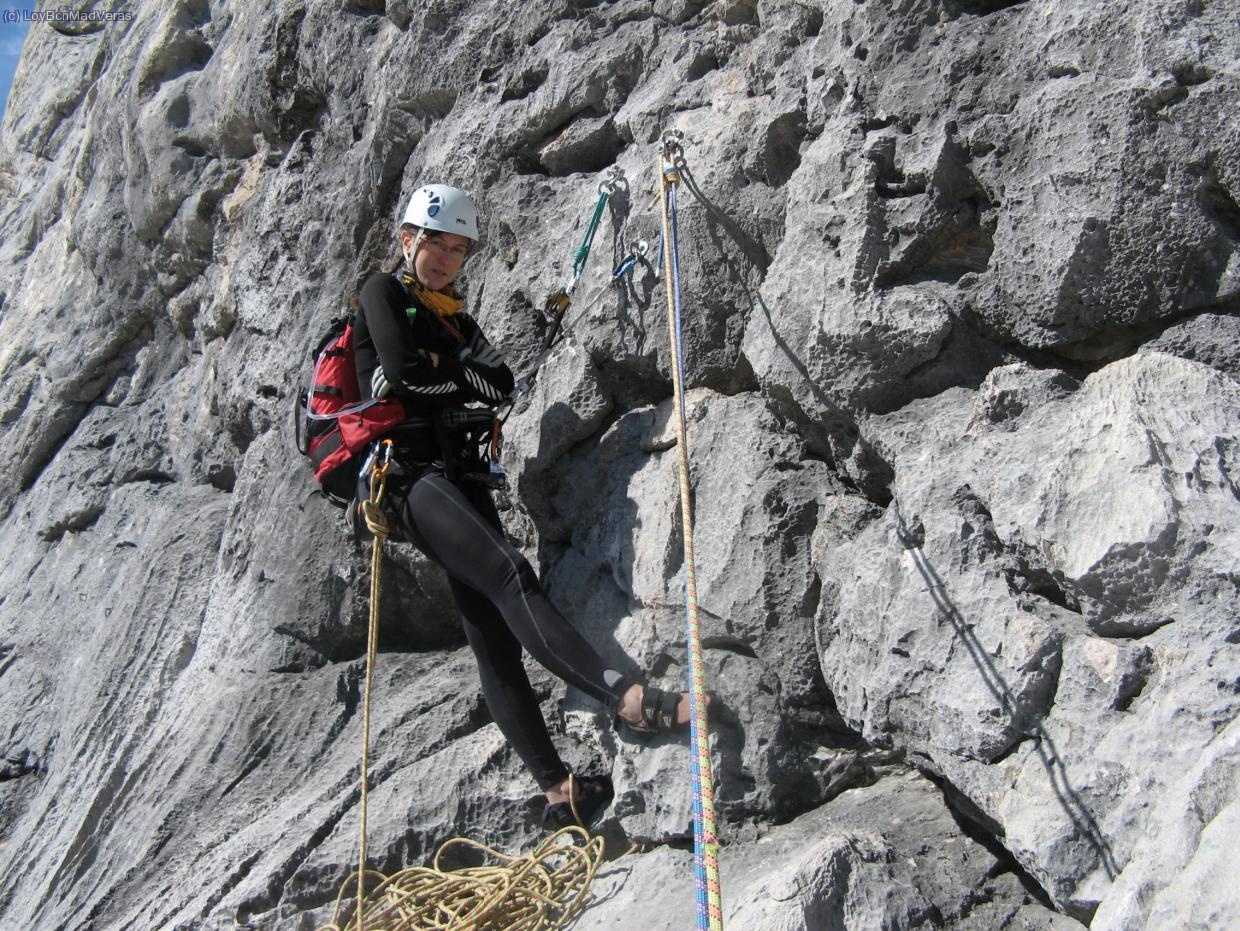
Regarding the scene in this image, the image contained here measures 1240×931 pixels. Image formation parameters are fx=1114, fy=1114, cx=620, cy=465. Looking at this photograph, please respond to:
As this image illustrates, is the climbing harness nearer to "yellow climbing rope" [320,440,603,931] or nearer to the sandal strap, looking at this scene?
the sandal strap

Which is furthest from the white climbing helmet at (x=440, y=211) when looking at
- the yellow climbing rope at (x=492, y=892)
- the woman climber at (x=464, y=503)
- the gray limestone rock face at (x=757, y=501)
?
the yellow climbing rope at (x=492, y=892)

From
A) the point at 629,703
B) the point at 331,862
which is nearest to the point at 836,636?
the point at 629,703

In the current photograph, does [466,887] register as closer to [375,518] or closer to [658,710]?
[658,710]

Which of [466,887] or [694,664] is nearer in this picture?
[694,664]

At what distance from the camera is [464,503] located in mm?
3789

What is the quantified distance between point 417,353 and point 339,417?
1.38ft

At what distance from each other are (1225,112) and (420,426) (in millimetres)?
2628

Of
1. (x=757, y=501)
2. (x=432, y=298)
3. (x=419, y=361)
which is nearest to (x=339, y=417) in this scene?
(x=419, y=361)

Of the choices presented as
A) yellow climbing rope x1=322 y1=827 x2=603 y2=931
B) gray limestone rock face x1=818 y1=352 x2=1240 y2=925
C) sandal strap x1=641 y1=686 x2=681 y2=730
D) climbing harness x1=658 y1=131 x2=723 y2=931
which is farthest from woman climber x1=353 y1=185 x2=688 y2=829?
gray limestone rock face x1=818 y1=352 x2=1240 y2=925

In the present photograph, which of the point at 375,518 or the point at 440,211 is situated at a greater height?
the point at 440,211

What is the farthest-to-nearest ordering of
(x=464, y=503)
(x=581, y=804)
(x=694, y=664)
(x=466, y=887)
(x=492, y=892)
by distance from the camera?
1. (x=464, y=503)
2. (x=581, y=804)
3. (x=466, y=887)
4. (x=492, y=892)
5. (x=694, y=664)

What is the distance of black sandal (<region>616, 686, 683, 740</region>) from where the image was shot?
347cm

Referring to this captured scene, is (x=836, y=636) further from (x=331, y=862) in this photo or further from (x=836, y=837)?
(x=331, y=862)

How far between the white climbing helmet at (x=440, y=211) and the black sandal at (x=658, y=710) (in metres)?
1.80
